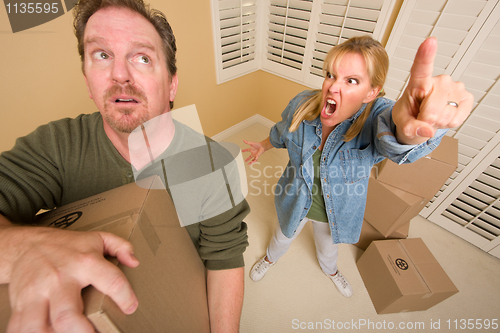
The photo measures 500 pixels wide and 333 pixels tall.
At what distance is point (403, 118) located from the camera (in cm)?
53

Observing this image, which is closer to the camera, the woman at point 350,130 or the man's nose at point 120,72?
the woman at point 350,130

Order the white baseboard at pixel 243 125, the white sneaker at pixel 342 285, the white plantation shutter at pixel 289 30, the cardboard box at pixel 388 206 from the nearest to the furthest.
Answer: the cardboard box at pixel 388 206
the white sneaker at pixel 342 285
the white plantation shutter at pixel 289 30
the white baseboard at pixel 243 125

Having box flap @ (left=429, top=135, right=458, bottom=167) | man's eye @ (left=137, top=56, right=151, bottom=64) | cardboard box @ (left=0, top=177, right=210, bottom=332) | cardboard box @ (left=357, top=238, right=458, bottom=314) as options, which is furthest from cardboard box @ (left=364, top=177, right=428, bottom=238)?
man's eye @ (left=137, top=56, right=151, bottom=64)

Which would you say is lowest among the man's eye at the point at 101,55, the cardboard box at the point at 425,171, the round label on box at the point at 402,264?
the round label on box at the point at 402,264

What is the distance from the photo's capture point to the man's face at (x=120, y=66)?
60 cm

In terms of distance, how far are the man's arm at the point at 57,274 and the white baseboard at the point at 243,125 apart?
7.04 ft

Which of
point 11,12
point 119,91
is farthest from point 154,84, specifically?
point 11,12

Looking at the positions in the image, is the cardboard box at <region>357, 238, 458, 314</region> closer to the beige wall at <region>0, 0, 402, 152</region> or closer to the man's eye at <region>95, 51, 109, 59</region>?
the man's eye at <region>95, 51, 109, 59</region>

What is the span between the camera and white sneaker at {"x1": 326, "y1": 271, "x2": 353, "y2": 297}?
1362 millimetres

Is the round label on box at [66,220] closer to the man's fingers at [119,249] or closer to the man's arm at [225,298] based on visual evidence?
the man's fingers at [119,249]

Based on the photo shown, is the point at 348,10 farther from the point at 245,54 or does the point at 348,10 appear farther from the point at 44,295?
the point at 44,295

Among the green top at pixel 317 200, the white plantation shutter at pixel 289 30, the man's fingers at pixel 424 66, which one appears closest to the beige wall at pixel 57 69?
the white plantation shutter at pixel 289 30

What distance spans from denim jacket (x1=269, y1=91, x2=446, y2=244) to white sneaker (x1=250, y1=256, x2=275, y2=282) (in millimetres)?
460

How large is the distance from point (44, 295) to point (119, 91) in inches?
20.9
